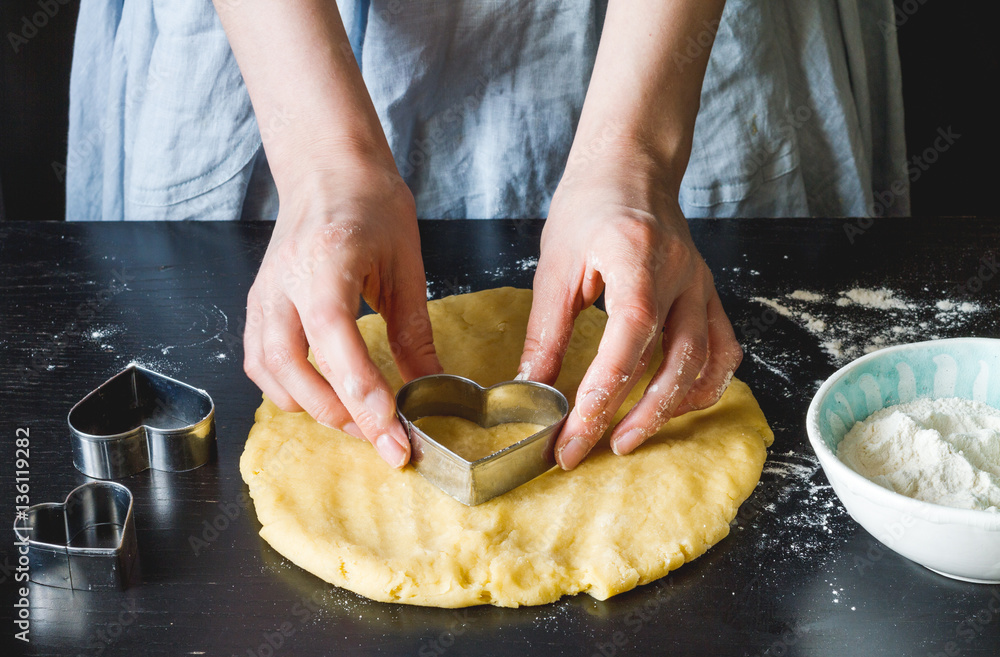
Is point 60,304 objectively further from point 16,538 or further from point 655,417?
point 655,417

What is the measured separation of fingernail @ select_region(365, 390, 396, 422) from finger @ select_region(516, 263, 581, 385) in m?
0.24

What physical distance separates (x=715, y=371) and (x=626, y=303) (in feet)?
0.76

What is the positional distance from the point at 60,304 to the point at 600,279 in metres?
1.12

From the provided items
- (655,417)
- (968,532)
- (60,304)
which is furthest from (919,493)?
(60,304)

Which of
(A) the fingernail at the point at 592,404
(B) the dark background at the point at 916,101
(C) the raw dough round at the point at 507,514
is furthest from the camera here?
(B) the dark background at the point at 916,101

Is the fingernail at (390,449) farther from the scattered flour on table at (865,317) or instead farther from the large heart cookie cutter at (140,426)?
the scattered flour on table at (865,317)

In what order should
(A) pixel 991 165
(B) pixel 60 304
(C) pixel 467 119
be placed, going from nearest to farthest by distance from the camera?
1. (B) pixel 60 304
2. (C) pixel 467 119
3. (A) pixel 991 165

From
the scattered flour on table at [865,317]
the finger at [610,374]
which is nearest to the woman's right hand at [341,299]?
the finger at [610,374]

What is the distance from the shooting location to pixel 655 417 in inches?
45.5

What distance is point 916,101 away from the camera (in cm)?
295

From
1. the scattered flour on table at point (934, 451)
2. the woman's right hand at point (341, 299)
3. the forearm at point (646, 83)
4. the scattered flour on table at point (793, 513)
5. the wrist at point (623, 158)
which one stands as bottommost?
the scattered flour on table at point (793, 513)

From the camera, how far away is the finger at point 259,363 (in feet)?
3.84

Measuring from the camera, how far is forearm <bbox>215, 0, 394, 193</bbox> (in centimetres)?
130

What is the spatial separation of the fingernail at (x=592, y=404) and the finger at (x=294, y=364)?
0.34 m
